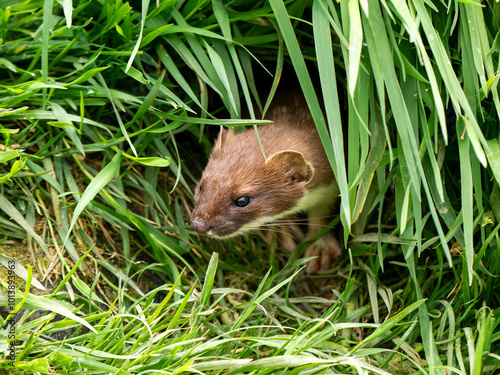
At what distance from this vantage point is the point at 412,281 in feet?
10.1

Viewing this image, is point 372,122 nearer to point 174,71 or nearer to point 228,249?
point 174,71

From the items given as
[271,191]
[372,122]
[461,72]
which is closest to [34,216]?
[271,191]

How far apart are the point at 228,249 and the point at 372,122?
4.93 ft

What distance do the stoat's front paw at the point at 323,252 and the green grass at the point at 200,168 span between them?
0.53 ft

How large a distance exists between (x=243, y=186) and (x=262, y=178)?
5.7 inches

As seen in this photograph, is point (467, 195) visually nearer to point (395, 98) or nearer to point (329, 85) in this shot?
point (395, 98)

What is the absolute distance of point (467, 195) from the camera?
2.48m

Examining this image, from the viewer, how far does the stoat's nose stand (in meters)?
3.19

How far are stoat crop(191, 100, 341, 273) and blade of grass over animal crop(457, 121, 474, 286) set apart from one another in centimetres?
102

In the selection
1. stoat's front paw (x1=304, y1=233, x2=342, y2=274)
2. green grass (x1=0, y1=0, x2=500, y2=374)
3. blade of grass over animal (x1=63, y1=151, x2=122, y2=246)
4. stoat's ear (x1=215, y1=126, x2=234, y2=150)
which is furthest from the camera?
stoat's front paw (x1=304, y1=233, x2=342, y2=274)

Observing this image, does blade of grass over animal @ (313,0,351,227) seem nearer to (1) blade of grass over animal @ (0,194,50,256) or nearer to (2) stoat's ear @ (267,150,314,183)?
(2) stoat's ear @ (267,150,314,183)

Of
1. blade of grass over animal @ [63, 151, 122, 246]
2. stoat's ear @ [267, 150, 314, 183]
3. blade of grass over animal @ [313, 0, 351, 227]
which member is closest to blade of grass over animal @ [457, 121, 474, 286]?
blade of grass over animal @ [313, 0, 351, 227]

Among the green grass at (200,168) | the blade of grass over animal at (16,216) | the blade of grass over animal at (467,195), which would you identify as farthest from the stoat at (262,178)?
the blade of grass over animal at (467,195)

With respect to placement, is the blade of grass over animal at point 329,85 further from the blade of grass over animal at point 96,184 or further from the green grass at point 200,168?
the blade of grass over animal at point 96,184
